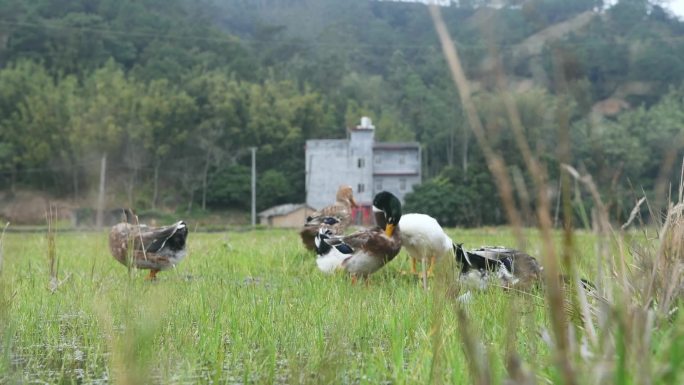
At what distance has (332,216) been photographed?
8.14 metres

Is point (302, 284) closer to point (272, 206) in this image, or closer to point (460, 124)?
point (272, 206)

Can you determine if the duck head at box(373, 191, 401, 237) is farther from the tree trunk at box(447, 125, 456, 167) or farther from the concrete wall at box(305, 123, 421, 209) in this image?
the tree trunk at box(447, 125, 456, 167)

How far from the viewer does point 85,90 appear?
48.5 meters

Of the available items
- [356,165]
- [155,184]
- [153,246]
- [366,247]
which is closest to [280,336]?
[366,247]

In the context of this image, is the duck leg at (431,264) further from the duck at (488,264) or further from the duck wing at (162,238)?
the duck wing at (162,238)

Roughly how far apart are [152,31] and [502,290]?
6444cm

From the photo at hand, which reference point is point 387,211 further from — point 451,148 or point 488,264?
point 451,148

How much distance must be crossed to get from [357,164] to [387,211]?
137ft

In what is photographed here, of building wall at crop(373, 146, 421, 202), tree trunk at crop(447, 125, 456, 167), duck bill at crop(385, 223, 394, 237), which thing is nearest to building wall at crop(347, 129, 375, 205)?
building wall at crop(373, 146, 421, 202)

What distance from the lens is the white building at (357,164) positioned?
153 feet

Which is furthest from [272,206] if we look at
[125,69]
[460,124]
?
[125,69]

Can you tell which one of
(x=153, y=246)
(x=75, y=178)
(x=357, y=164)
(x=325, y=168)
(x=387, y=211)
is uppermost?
(x=357, y=164)

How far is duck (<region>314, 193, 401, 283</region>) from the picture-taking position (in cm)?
522

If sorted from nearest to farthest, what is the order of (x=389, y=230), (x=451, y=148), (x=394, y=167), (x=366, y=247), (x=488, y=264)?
(x=488, y=264)
(x=366, y=247)
(x=389, y=230)
(x=394, y=167)
(x=451, y=148)
